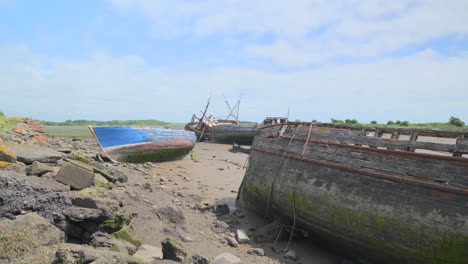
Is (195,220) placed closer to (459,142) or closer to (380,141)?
(380,141)

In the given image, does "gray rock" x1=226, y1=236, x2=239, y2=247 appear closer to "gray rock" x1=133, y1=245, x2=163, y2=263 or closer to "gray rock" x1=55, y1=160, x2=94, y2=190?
"gray rock" x1=133, y1=245, x2=163, y2=263

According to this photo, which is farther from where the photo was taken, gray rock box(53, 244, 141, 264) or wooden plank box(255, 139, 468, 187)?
wooden plank box(255, 139, 468, 187)

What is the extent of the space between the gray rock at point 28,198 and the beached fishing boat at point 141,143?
10167mm

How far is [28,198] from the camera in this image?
4688 millimetres

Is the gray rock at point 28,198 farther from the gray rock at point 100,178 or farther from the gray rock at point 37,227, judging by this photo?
the gray rock at point 100,178

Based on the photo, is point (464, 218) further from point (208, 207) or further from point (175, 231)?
point (208, 207)

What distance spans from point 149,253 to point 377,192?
12.2ft

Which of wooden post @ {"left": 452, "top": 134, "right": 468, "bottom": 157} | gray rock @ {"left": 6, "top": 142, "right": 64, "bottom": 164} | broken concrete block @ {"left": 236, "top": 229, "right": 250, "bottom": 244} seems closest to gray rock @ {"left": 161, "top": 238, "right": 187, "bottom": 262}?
broken concrete block @ {"left": 236, "top": 229, "right": 250, "bottom": 244}

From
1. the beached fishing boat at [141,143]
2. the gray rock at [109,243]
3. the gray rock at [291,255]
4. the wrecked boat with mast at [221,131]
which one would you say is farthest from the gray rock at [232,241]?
the wrecked boat with mast at [221,131]

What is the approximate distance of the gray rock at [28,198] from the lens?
448 centimetres

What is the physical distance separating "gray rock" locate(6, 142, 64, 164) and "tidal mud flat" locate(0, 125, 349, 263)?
0.02 m

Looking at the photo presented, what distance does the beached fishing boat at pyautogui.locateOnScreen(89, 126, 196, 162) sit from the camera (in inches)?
591

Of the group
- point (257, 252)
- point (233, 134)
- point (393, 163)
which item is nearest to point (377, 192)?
point (393, 163)

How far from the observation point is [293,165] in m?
7.63
